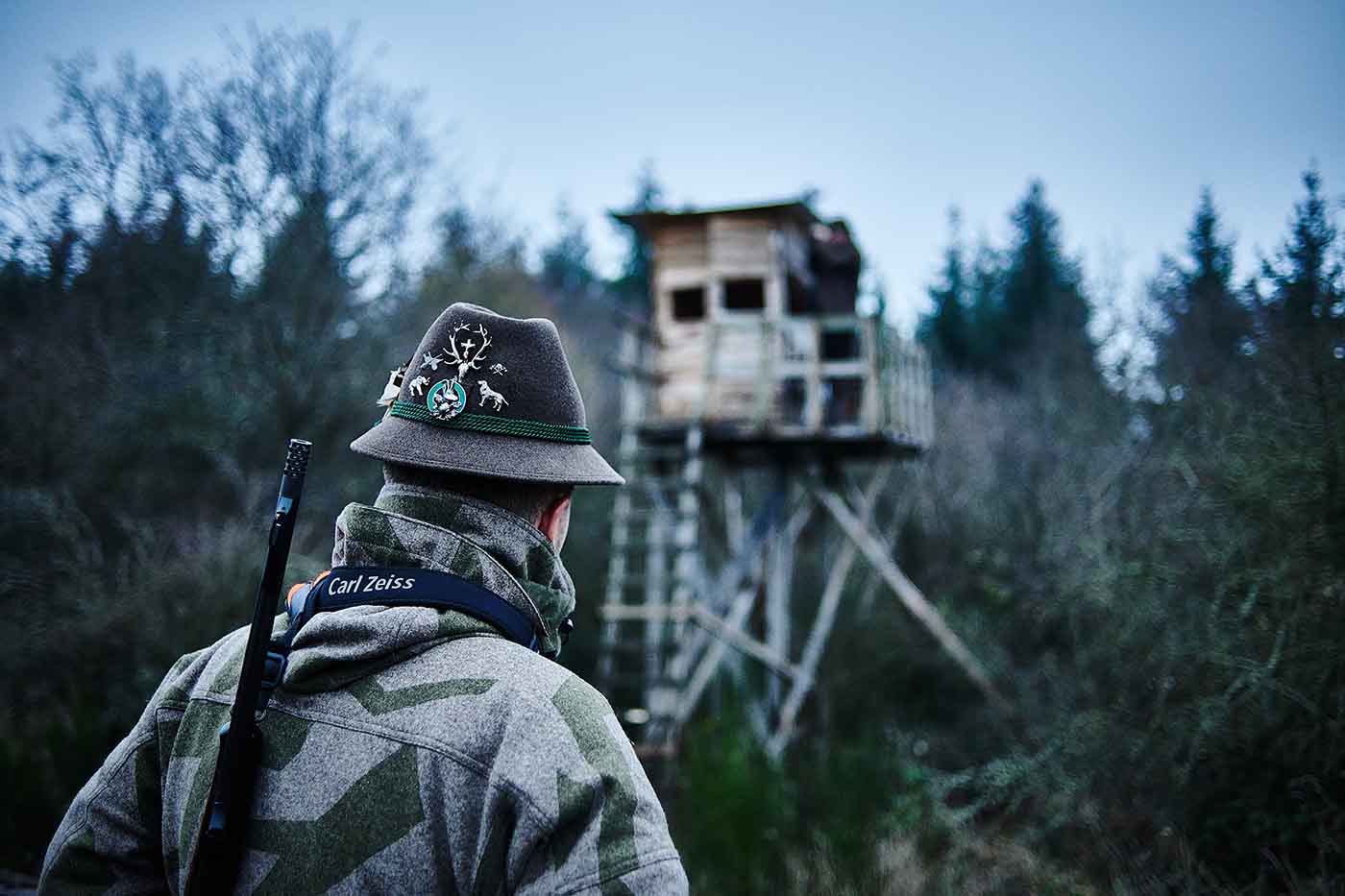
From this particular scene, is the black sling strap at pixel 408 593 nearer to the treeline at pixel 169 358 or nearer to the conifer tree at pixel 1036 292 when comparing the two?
the treeline at pixel 169 358

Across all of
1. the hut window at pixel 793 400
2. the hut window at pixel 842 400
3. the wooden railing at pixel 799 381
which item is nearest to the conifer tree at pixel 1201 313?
the wooden railing at pixel 799 381

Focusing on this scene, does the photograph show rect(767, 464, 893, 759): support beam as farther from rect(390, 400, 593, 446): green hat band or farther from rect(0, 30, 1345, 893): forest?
rect(390, 400, 593, 446): green hat band

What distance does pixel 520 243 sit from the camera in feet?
50.6

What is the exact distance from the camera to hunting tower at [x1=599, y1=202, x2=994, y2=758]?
→ 9.16 metres

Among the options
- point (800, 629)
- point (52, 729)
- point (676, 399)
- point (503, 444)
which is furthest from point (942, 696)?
point (503, 444)

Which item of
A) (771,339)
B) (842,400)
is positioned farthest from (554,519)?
(842,400)

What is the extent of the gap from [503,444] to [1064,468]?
A: 465 inches

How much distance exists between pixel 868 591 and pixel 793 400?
5.15m

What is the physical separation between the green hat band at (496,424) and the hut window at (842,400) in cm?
876

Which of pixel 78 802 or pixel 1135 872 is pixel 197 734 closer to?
pixel 78 802

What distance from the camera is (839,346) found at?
11000 mm

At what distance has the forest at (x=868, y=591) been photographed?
4742 mm

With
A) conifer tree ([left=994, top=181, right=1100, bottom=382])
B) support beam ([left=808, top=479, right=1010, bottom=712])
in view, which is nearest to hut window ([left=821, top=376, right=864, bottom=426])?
support beam ([left=808, top=479, right=1010, bottom=712])

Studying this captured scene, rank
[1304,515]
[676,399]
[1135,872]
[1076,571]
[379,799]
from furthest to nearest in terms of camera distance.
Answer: [676,399], [1076,571], [1135,872], [1304,515], [379,799]
